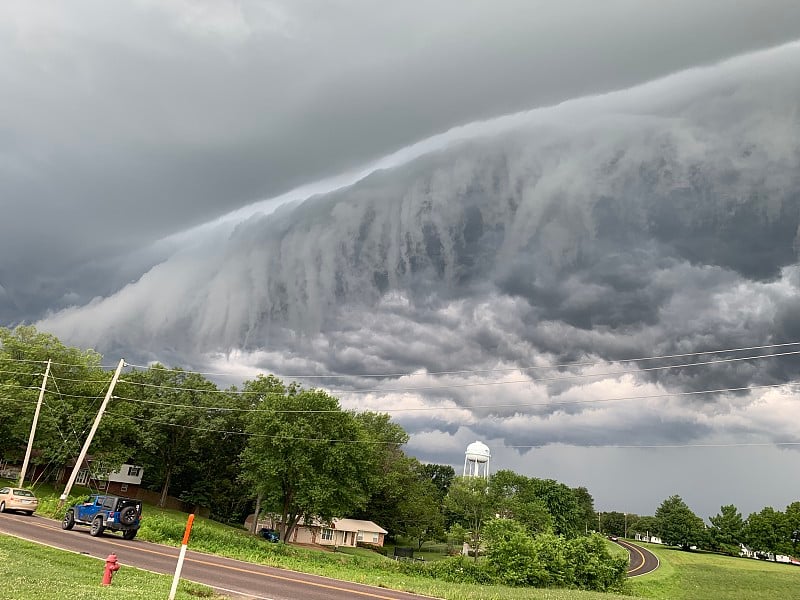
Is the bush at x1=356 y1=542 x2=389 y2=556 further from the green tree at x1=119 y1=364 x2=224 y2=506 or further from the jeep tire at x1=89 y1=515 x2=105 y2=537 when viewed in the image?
the jeep tire at x1=89 y1=515 x2=105 y2=537

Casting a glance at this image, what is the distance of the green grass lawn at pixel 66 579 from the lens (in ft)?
43.5

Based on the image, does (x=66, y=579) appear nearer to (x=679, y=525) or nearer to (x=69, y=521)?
(x=69, y=521)

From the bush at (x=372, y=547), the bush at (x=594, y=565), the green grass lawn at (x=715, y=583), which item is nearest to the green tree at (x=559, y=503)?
the green grass lawn at (x=715, y=583)

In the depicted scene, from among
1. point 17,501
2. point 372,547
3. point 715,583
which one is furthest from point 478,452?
point 17,501

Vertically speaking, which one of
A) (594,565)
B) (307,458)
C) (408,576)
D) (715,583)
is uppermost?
(307,458)

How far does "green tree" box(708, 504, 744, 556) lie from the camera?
13838 centimetres

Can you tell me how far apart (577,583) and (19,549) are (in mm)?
35149

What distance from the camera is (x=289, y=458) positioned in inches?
2301

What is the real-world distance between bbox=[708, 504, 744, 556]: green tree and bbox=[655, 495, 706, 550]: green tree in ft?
9.12

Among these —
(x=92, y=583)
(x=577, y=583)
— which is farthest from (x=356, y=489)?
(x=92, y=583)

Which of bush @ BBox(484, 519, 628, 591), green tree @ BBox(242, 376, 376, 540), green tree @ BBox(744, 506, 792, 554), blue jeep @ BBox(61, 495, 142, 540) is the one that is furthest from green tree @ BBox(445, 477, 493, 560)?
green tree @ BBox(744, 506, 792, 554)

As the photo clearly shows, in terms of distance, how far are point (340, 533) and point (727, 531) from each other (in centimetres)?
10843

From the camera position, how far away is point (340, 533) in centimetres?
8969

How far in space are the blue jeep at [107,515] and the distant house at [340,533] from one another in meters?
54.7
